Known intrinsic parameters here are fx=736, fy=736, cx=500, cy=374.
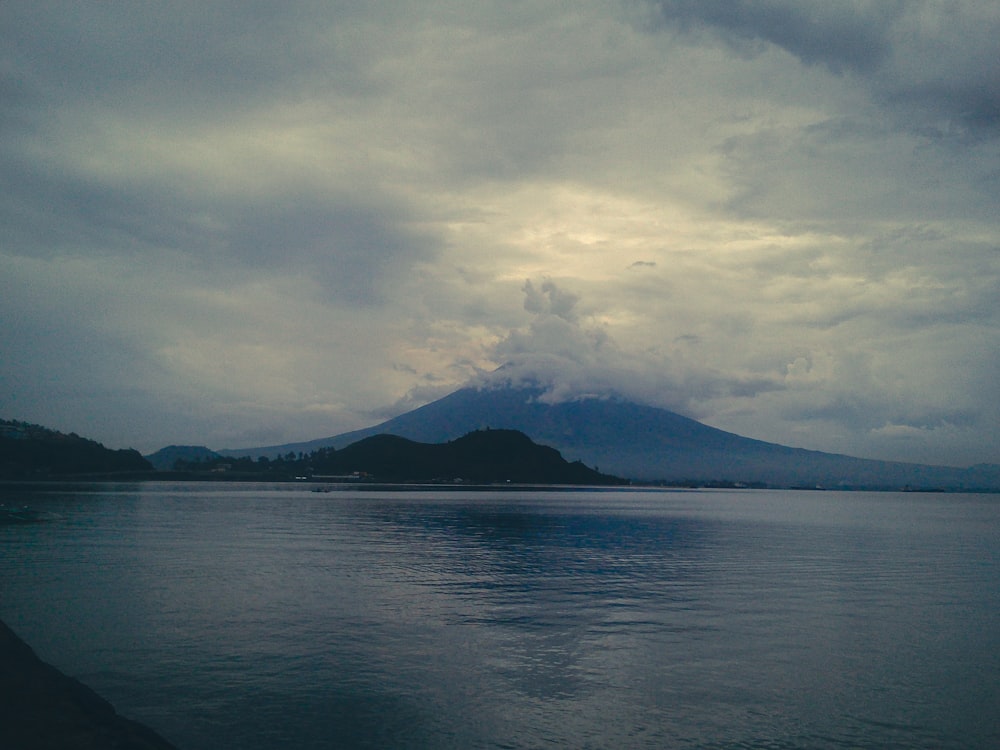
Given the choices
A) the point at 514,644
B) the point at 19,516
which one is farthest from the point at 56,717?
the point at 19,516

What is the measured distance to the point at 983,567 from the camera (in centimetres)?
5416

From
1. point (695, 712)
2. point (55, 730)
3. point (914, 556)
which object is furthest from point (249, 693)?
point (914, 556)

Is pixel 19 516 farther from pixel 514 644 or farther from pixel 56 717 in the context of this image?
pixel 514 644

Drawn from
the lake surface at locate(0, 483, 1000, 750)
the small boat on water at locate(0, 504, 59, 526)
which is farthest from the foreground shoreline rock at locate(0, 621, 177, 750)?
the small boat on water at locate(0, 504, 59, 526)

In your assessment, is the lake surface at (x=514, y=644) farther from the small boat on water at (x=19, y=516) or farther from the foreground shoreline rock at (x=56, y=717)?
the small boat on water at (x=19, y=516)

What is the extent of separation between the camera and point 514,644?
2623 centimetres

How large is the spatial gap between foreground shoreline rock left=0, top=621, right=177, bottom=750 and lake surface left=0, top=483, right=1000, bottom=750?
0.87 m

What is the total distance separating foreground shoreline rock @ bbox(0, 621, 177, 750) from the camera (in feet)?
52.4

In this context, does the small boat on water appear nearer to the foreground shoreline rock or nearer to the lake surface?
the lake surface

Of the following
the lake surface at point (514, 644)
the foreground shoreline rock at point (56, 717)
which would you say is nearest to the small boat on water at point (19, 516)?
Answer: the lake surface at point (514, 644)

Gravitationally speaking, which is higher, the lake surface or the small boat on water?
the lake surface

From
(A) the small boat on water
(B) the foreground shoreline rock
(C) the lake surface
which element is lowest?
(A) the small boat on water

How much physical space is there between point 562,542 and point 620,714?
47610mm

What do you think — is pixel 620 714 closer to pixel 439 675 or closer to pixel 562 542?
pixel 439 675
